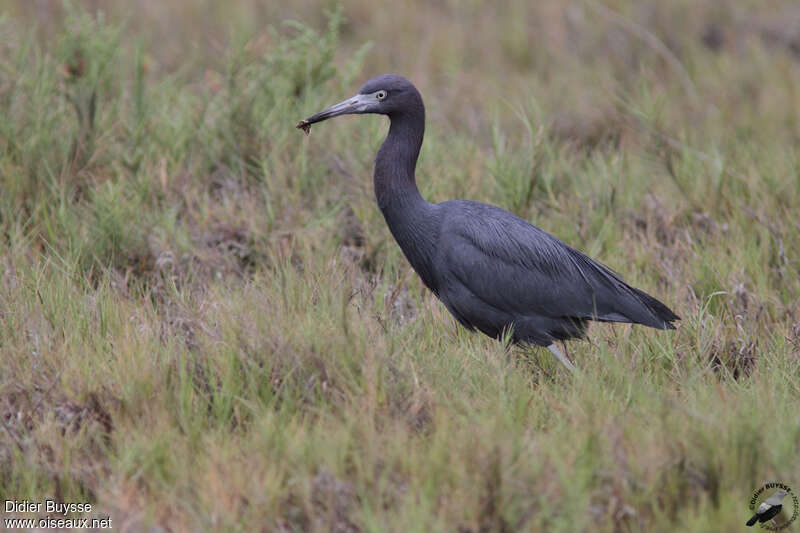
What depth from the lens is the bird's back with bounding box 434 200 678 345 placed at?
13.4 ft

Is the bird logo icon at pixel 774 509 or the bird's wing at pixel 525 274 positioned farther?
the bird's wing at pixel 525 274

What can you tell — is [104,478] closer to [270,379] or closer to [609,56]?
[270,379]

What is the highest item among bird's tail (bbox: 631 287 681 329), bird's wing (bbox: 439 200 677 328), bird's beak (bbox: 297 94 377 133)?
bird's beak (bbox: 297 94 377 133)

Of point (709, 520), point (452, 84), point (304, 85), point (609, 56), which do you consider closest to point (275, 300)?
point (709, 520)

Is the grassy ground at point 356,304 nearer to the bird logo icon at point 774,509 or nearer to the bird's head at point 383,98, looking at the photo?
the bird logo icon at point 774,509

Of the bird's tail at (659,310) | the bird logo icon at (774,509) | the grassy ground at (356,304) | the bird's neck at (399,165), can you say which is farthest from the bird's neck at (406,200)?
the bird logo icon at (774,509)

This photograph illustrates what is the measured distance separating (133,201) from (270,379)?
1.94 m

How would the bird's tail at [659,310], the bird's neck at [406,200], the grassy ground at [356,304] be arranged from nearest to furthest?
the grassy ground at [356,304]
the bird's tail at [659,310]
the bird's neck at [406,200]

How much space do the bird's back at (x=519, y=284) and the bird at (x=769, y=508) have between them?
1.29 meters

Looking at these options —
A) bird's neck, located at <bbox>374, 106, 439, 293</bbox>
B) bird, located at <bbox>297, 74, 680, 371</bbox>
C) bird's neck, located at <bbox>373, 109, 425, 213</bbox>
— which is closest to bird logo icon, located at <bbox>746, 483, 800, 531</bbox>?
bird, located at <bbox>297, 74, 680, 371</bbox>

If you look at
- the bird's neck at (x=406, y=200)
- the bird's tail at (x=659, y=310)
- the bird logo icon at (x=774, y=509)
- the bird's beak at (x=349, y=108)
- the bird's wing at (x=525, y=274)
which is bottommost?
the bird logo icon at (x=774, y=509)

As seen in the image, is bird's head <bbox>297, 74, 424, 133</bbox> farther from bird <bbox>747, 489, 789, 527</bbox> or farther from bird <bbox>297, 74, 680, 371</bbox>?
bird <bbox>747, 489, 789, 527</bbox>

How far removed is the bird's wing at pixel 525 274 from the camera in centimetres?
410

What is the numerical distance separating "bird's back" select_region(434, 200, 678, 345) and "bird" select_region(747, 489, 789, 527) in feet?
4.24
